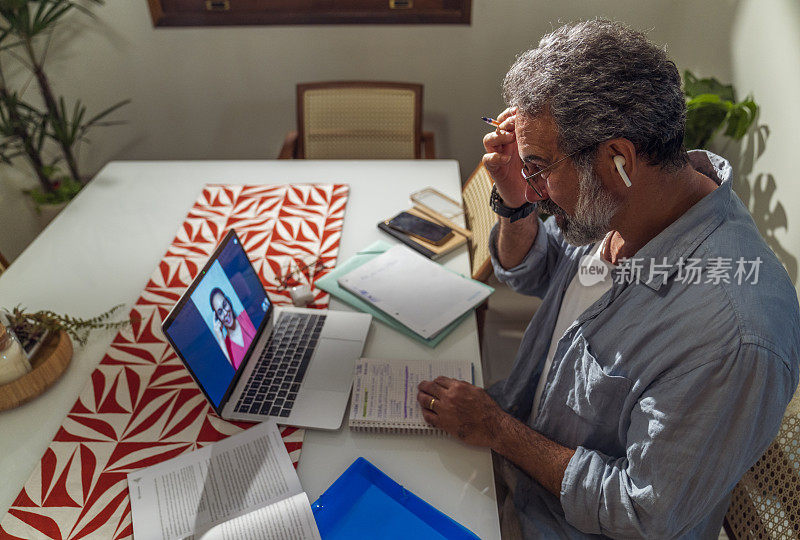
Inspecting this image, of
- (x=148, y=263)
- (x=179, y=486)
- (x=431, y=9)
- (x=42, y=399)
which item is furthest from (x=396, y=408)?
(x=431, y=9)

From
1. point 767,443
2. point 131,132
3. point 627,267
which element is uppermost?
point 627,267

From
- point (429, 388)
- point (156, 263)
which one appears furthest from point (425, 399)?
point (156, 263)

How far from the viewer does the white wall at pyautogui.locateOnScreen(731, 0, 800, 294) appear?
1812mm

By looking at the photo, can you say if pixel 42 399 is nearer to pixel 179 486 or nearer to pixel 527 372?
pixel 179 486

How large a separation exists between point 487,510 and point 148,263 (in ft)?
4.02

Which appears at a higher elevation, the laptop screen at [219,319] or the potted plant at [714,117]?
the potted plant at [714,117]

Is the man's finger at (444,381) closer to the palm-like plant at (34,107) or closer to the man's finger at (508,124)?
the man's finger at (508,124)

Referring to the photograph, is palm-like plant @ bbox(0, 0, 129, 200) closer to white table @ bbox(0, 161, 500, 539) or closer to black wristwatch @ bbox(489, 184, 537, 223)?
white table @ bbox(0, 161, 500, 539)

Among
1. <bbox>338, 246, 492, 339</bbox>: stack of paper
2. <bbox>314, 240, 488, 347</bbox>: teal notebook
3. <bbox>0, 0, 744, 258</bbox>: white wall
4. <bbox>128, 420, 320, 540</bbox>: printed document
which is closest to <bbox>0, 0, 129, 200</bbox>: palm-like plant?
<bbox>0, 0, 744, 258</bbox>: white wall

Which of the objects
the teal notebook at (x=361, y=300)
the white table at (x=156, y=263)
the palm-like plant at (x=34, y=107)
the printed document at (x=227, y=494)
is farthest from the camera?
the palm-like plant at (x=34, y=107)

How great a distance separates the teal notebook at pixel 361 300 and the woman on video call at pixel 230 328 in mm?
300

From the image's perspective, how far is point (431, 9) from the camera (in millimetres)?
2842

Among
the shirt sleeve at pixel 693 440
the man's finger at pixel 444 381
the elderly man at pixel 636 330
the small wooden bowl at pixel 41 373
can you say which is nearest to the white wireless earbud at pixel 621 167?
the elderly man at pixel 636 330

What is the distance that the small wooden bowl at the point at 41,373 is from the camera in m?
1.23
